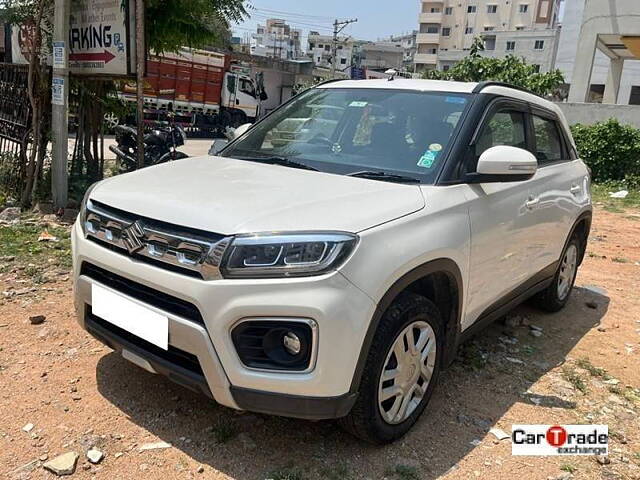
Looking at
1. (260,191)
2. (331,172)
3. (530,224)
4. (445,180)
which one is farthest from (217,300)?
(530,224)

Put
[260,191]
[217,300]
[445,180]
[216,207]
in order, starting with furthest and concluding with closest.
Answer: [445,180], [260,191], [216,207], [217,300]

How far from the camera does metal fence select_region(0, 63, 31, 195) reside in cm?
667

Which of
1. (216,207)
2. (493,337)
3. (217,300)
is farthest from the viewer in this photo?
(493,337)

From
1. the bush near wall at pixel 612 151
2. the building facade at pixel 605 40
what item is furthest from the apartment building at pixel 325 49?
the bush near wall at pixel 612 151

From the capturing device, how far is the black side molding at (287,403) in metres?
2.21

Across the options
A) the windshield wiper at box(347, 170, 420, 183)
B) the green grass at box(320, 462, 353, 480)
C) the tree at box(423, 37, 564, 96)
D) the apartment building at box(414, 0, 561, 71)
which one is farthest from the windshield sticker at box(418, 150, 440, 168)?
the apartment building at box(414, 0, 561, 71)

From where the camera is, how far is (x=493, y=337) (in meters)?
Result: 4.15

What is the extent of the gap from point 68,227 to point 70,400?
3.45m

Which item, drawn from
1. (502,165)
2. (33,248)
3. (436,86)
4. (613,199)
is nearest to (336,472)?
(502,165)

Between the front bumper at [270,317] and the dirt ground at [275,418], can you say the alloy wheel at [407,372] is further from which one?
the front bumper at [270,317]

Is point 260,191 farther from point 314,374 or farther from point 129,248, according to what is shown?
point 314,374

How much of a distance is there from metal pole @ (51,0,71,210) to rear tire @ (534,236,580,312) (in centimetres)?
507

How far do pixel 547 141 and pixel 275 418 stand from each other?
283cm
